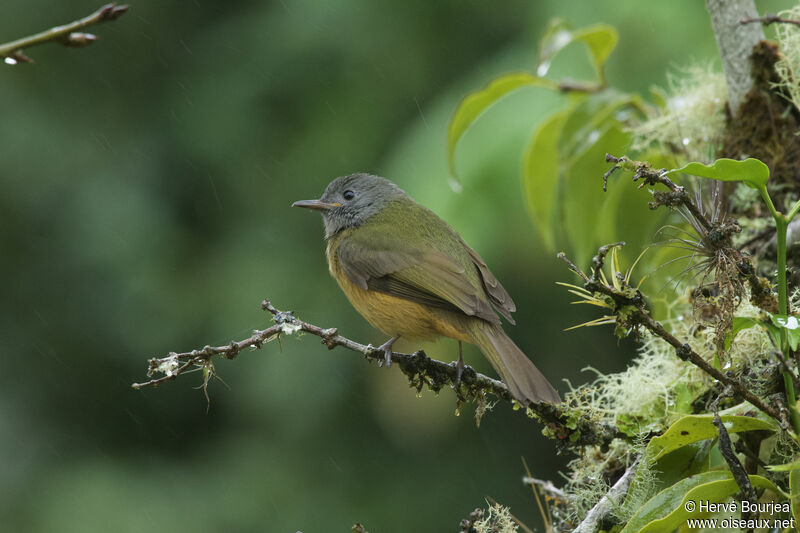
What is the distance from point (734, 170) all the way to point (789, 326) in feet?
0.99

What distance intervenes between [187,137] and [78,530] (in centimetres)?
284

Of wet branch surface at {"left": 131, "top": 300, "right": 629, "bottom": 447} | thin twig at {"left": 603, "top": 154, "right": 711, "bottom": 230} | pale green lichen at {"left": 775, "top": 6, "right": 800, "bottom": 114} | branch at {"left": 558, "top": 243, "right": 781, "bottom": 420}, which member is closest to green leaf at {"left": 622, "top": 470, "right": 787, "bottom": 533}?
branch at {"left": 558, "top": 243, "right": 781, "bottom": 420}

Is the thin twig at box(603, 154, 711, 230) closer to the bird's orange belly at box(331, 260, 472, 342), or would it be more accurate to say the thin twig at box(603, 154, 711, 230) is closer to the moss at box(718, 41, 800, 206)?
the moss at box(718, 41, 800, 206)

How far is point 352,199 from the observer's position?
406 cm

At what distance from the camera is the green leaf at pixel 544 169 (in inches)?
114

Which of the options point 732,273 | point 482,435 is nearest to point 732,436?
point 732,273

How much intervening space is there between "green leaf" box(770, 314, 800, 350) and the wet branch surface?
62cm

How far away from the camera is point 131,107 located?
689 centimetres

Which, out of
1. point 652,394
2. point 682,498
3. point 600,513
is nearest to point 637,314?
point 682,498

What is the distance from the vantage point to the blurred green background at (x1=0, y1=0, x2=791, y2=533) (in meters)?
5.48

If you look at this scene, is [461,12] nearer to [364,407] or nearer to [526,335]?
[526,335]

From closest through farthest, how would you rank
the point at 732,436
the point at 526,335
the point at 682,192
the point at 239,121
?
the point at 682,192 → the point at 732,436 → the point at 526,335 → the point at 239,121

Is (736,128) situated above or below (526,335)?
above

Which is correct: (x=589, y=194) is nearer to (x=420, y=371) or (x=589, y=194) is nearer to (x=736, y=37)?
(x=736, y=37)
